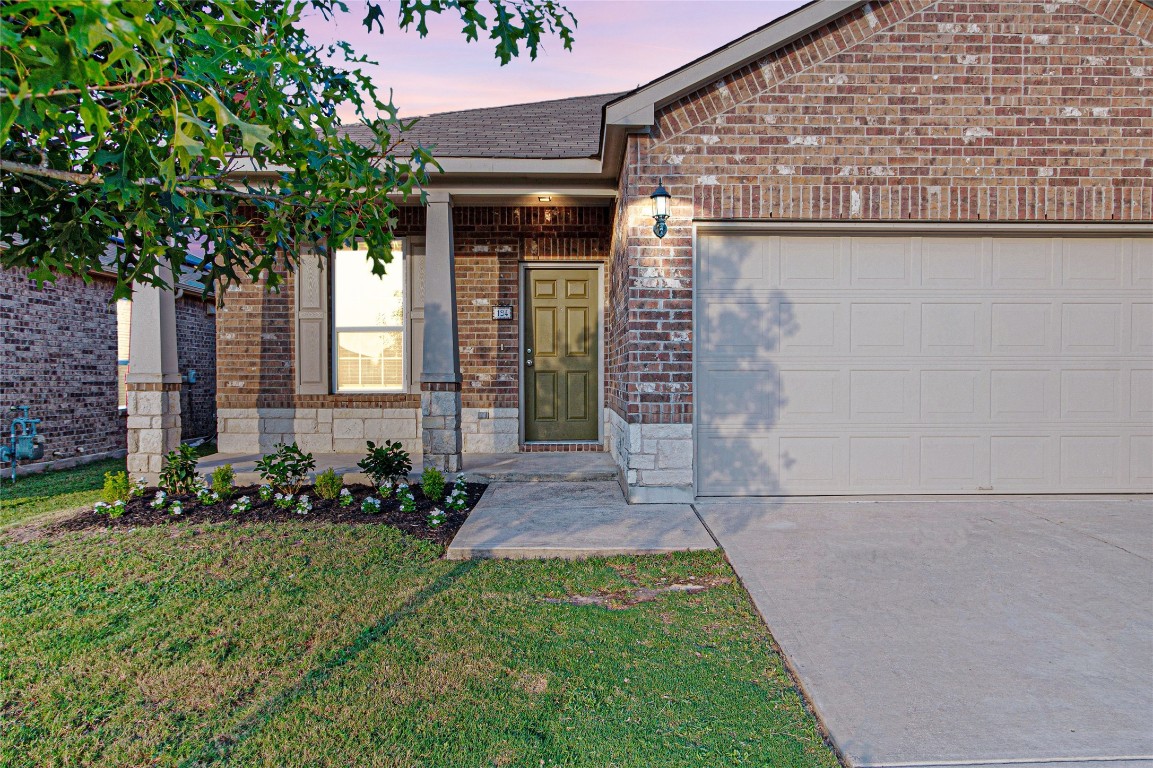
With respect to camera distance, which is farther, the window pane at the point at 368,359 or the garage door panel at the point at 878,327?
the window pane at the point at 368,359

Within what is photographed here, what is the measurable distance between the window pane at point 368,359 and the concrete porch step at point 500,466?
3.09ft

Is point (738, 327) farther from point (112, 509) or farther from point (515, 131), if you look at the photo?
point (112, 509)

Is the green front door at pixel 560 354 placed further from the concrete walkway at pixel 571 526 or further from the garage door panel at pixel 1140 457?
the garage door panel at pixel 1140 457

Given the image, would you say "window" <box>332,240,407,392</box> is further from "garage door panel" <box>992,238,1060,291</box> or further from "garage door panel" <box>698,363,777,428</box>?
"garage door panel" <box>992,238,1060,291</box>

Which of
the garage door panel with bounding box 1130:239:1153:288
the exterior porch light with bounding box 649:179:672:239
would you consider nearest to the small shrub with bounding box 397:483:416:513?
the exterior porch light with bounding box 649:179:672:239

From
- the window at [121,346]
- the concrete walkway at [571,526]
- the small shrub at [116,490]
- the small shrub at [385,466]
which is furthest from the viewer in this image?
the window at [121,346]

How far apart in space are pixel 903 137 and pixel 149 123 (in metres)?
5.68

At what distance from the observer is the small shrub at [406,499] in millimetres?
5547

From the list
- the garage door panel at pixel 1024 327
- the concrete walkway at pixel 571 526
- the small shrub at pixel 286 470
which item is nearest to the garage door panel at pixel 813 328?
the garage door panel at pixel 1024 327

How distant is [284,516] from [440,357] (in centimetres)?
213

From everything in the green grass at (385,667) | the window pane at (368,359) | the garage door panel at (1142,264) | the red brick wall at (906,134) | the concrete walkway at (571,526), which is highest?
the red brick wall at (906,134)

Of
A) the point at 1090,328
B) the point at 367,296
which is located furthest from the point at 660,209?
the point at 367,296

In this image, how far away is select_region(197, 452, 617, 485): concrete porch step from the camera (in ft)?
22.4

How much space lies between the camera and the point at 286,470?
6.16 meters
